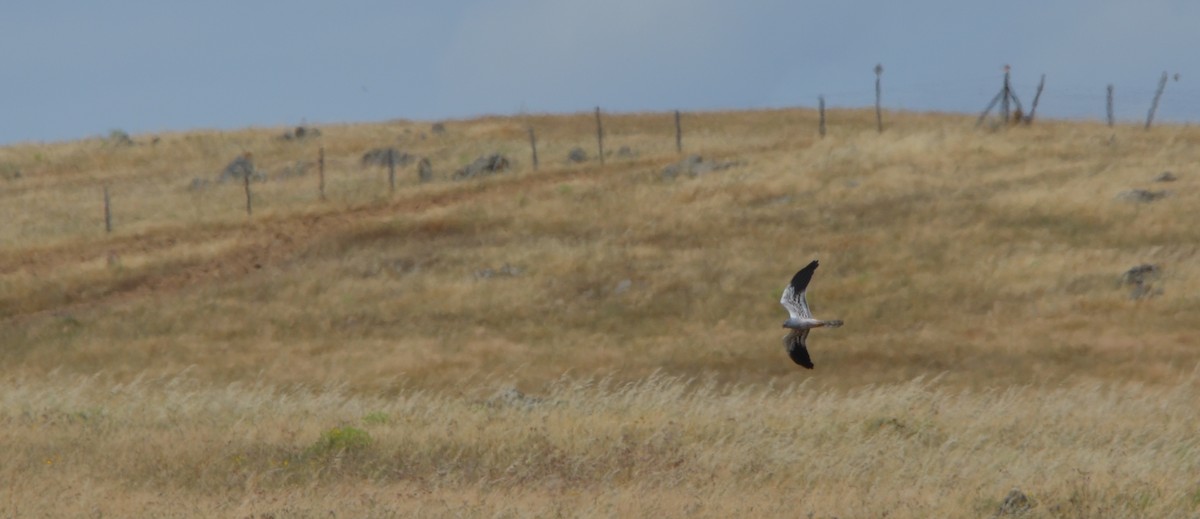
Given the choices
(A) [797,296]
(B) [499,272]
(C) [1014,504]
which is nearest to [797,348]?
(A) [797,296]

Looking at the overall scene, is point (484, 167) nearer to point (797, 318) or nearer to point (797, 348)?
point (797, 348)

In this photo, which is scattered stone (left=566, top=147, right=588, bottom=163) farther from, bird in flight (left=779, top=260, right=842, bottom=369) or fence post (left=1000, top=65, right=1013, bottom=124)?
bird in flight (left=779, top=260, right=842, bottom=369)

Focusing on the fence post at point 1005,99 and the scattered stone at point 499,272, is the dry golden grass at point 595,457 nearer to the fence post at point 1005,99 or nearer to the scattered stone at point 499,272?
the scattered stone at point 499,272

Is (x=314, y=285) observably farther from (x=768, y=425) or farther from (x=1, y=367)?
(x=768, y=425)

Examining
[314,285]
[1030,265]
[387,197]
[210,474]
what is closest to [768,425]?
[210,474]

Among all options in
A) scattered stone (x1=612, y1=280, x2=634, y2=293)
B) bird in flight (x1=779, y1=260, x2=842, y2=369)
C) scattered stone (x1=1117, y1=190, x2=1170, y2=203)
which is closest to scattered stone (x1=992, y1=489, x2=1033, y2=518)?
bird in flight (x1=779, y1=260, x2=842, y2=369)

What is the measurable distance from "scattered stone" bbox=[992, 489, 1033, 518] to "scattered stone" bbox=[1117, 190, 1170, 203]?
98.8 feet

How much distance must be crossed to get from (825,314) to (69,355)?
1781cm

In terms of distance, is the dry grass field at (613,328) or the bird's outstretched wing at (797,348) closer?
the bird's outstretched wing at (797,348)

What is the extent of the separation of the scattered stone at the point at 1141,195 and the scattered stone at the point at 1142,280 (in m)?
7.03

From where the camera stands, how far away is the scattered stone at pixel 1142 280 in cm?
3288

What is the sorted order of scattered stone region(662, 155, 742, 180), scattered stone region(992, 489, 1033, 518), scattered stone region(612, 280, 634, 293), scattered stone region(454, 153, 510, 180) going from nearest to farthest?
scattered stone region(992, 489, 1033, 518) < scattered stone region(612, 280, 634, 293) < scattered stone region(662, 155, 742, 180) < scattered stone region(454, 153, 510, 180)

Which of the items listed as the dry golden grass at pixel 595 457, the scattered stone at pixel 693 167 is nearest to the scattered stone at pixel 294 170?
the scattered stone at pixel 693 167

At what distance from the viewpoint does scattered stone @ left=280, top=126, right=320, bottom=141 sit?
74438 millimetres
